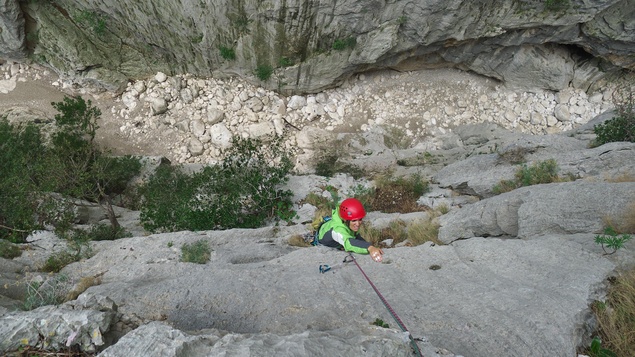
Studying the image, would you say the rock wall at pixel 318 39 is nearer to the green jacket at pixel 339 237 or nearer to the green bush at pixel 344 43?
the green bush at pixel 344 43

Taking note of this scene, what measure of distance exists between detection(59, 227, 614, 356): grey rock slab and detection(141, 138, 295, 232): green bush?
3941 mm

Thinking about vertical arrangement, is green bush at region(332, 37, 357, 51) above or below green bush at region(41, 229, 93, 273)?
above

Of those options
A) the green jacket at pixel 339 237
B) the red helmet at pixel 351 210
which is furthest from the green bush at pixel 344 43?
the red helmet at pixel 351 210

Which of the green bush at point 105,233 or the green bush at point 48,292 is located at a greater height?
the green bush at point 48,292

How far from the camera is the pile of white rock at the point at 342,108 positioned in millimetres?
19516

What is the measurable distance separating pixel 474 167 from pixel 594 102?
42.2ft

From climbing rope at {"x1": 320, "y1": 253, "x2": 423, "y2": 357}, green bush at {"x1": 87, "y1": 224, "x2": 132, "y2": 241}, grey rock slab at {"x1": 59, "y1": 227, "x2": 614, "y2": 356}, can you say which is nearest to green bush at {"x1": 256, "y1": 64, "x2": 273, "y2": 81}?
green bush at {"x1": 87, "y1": 224, "x2": 132, "y2": 241}

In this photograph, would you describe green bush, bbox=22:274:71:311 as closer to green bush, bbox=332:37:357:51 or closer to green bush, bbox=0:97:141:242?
green bush, bbox=0:97:141:242

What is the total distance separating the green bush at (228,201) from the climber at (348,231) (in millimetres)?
4136

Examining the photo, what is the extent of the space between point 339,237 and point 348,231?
0.20 meters

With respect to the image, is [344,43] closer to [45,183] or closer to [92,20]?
[92,20]

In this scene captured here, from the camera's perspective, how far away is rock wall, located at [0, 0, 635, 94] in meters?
16.4

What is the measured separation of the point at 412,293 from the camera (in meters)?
5.10

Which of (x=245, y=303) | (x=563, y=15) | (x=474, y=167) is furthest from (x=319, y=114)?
(x=245, y=303)
